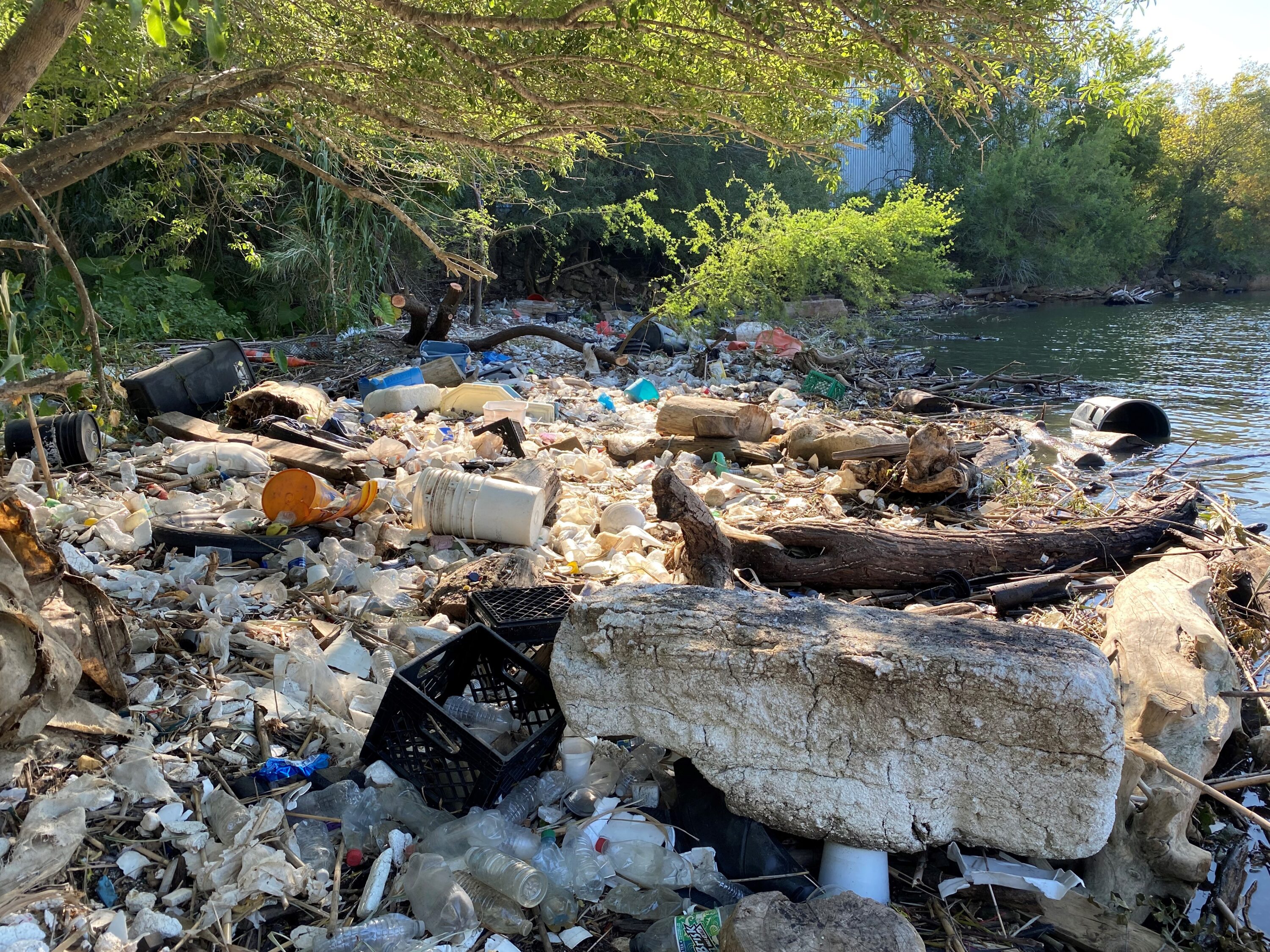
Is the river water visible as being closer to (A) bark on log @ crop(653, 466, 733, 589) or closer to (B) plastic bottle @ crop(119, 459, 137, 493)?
(A) bark on log @ crop(653, 466, 733, 589)

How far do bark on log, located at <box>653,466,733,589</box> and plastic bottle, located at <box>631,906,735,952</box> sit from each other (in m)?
2.02

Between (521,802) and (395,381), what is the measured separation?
5.99 m

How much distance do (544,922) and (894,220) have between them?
1192 centimetres

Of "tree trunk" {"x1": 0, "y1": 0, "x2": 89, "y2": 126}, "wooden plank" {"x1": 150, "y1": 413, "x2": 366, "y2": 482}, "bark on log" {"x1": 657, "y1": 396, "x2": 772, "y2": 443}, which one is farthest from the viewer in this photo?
"bark on log" {"x1": 657, "y1": 396, "x2": 772, "y2": 443}

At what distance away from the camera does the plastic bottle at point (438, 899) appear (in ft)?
6.49

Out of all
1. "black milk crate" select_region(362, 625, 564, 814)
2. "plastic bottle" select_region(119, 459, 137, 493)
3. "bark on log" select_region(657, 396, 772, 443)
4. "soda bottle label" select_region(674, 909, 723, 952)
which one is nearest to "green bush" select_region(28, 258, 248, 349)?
"plastic bottle" select_region(119, 459, 137, 493)

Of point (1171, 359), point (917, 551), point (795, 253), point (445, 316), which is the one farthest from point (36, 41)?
point (1171, 359)

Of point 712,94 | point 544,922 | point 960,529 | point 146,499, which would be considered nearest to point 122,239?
point 146,499

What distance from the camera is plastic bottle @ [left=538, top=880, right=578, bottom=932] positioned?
82.4 inches

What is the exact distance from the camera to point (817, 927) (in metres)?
1.84

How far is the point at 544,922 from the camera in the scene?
2.09 metres

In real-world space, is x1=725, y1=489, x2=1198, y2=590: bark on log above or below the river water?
above

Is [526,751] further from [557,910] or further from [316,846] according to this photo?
[316,846]

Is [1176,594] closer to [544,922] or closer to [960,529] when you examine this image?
[960,529]
